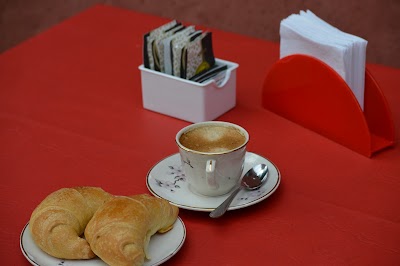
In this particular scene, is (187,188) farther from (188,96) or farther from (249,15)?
(249,15)

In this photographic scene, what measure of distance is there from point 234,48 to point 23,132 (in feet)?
1.90

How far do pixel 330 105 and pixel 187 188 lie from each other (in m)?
0.35

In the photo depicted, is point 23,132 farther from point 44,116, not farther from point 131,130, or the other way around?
point 131,130

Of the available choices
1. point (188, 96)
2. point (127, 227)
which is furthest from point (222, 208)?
point (188, 96)

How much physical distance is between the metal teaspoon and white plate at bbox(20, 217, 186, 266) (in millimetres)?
Result: 69

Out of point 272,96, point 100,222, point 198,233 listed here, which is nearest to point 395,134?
point 272,96

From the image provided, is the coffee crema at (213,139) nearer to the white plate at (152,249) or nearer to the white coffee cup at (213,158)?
the white coffee cup at (213,158)

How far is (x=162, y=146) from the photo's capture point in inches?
52.9

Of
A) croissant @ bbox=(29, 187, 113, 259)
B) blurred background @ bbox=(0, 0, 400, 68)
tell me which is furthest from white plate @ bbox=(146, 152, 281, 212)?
blurred background @ bbox=(0, 0, 400, 68)

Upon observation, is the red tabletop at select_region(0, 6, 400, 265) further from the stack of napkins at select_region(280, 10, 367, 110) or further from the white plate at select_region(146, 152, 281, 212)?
the stack of napkins at select_region(280, 10, 367, 110)

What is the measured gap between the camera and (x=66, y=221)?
1.00m

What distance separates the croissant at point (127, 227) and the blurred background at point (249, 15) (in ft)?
6.45

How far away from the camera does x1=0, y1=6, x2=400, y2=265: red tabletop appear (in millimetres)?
1050

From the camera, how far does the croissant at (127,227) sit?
95 cm
